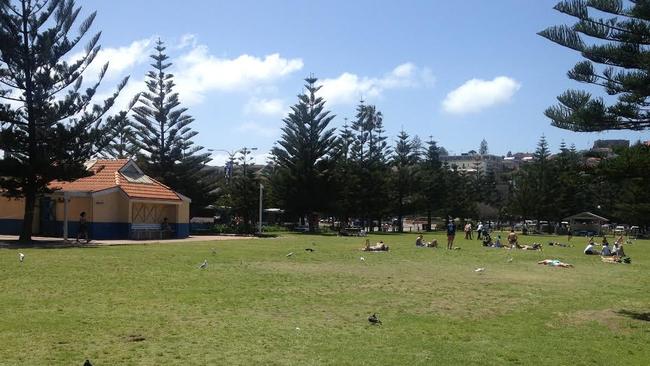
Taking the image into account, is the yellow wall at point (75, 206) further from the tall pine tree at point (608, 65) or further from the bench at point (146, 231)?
the tall pine tree at point (608, 65)

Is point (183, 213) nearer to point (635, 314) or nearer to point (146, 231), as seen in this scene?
point (146, 231)

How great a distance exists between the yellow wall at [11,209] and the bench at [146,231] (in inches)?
206

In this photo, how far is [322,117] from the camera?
4244 centimetres

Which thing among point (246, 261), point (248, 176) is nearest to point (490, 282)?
point (246, 261)

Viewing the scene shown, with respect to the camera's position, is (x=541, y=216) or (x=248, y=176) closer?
(x=248, y=176)

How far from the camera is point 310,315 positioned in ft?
26.1

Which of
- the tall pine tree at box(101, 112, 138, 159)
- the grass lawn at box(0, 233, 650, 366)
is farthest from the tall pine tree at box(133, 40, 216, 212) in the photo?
the grass lawn at box(0, 233, 650, 366)

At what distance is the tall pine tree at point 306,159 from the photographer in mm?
41156

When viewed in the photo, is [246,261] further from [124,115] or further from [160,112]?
[160,112]

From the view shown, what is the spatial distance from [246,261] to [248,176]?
882 inches

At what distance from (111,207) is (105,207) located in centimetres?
32

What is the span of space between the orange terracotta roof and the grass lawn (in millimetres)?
13208

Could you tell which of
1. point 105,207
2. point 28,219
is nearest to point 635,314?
point 28,219

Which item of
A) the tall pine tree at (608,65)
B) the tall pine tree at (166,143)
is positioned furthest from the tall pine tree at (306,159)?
the tall pine tree at (608,65)
